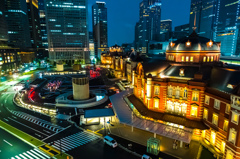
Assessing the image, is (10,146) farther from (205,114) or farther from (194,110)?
(205,114)

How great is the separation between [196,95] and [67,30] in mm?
167413

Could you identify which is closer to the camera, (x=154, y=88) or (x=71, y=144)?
(x=71, y=144)

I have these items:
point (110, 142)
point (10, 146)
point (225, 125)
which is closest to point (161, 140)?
point (110, 142)

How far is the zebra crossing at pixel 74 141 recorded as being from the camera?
118ft

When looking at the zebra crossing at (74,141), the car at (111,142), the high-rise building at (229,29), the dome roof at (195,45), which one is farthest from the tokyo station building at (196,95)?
the high-rise building at (229,29)

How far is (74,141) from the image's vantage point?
125 feet

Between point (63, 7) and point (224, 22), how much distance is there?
195 m

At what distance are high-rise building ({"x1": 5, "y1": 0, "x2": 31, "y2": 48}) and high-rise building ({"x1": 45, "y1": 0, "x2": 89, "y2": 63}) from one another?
50.6m

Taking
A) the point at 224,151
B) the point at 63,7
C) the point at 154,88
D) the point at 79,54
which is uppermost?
the point at 63,7

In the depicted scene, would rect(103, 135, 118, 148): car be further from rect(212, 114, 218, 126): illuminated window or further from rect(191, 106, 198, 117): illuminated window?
rect(212, 114, 218, 126): illuminated window

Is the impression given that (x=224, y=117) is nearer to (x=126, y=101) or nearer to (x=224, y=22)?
(x=126, y=101)

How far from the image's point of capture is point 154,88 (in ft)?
143

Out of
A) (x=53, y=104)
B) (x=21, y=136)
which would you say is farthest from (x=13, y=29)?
(x=21, y=136)

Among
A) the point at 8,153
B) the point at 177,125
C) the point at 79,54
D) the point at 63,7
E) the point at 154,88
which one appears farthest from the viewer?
the point at 79,54
